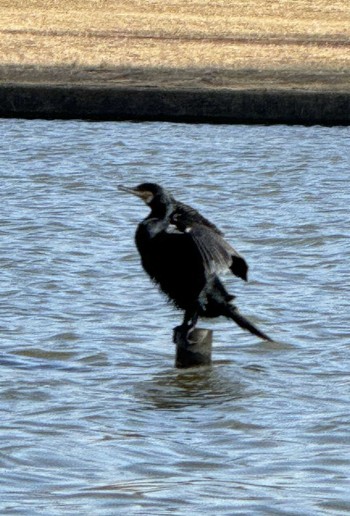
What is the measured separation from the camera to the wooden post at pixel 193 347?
6820 millimetres

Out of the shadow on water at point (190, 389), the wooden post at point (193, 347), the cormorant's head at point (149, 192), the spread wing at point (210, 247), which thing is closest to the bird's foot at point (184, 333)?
the wooden post at point (193, 347)

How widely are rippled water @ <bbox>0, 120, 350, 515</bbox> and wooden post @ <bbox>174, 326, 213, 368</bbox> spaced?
0.18ft

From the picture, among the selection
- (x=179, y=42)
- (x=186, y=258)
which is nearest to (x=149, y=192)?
(x=186, y=258)

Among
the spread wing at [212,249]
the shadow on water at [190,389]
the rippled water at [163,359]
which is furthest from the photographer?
the spread wing at [212,249]

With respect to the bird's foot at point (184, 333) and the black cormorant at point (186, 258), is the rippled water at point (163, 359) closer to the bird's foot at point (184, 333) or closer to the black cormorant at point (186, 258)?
the bird's foot at point (184, 333)

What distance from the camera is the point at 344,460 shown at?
5.39 metres

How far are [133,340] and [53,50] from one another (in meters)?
14.8

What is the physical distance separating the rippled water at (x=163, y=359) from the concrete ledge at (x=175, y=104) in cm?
262

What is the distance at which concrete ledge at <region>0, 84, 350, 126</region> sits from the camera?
16.7m

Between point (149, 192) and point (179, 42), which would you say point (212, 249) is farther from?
point (179, 42)

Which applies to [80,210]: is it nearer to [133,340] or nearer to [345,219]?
[345,219]

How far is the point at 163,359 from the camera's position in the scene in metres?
7.17

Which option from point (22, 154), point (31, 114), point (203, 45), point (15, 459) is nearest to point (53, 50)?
point (203, 45)

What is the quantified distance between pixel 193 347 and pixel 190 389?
22cm
